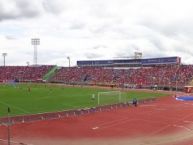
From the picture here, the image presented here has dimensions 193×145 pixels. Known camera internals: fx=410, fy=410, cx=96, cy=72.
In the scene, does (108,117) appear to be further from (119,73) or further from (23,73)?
(23,73)

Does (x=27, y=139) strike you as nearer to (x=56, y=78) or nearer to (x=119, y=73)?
(x=119, y=73)

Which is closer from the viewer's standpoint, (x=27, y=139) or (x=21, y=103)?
(x=27, y=139)

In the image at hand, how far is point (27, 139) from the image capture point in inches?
1357

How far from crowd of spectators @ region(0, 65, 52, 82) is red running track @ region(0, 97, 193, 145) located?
76.9 meters

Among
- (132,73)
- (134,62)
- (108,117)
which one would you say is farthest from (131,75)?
(108,117)

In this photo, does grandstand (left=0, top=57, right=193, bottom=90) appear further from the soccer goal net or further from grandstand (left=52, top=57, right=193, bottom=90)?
the soccer goal net

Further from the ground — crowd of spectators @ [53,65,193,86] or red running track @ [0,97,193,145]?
crowd of spectators @ [53,65,193,86]

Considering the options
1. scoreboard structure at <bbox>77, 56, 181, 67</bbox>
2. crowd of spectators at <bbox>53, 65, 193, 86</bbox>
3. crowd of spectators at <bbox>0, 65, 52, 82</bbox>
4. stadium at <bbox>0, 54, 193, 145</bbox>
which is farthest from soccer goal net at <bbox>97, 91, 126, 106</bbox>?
crowd of spectators at <bbox>0, 65, 52, 82</bbox>

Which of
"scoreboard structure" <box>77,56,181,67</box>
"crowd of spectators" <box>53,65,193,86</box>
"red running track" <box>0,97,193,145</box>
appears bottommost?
"red running track" <box>0,97,193,145</box>

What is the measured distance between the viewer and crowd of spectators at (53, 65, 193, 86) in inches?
3782

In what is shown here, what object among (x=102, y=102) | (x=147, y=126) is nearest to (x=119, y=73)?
(x=102, y=102)

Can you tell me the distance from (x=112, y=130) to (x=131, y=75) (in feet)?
230

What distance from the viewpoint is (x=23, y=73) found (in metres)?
130

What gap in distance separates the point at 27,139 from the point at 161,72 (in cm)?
7162
